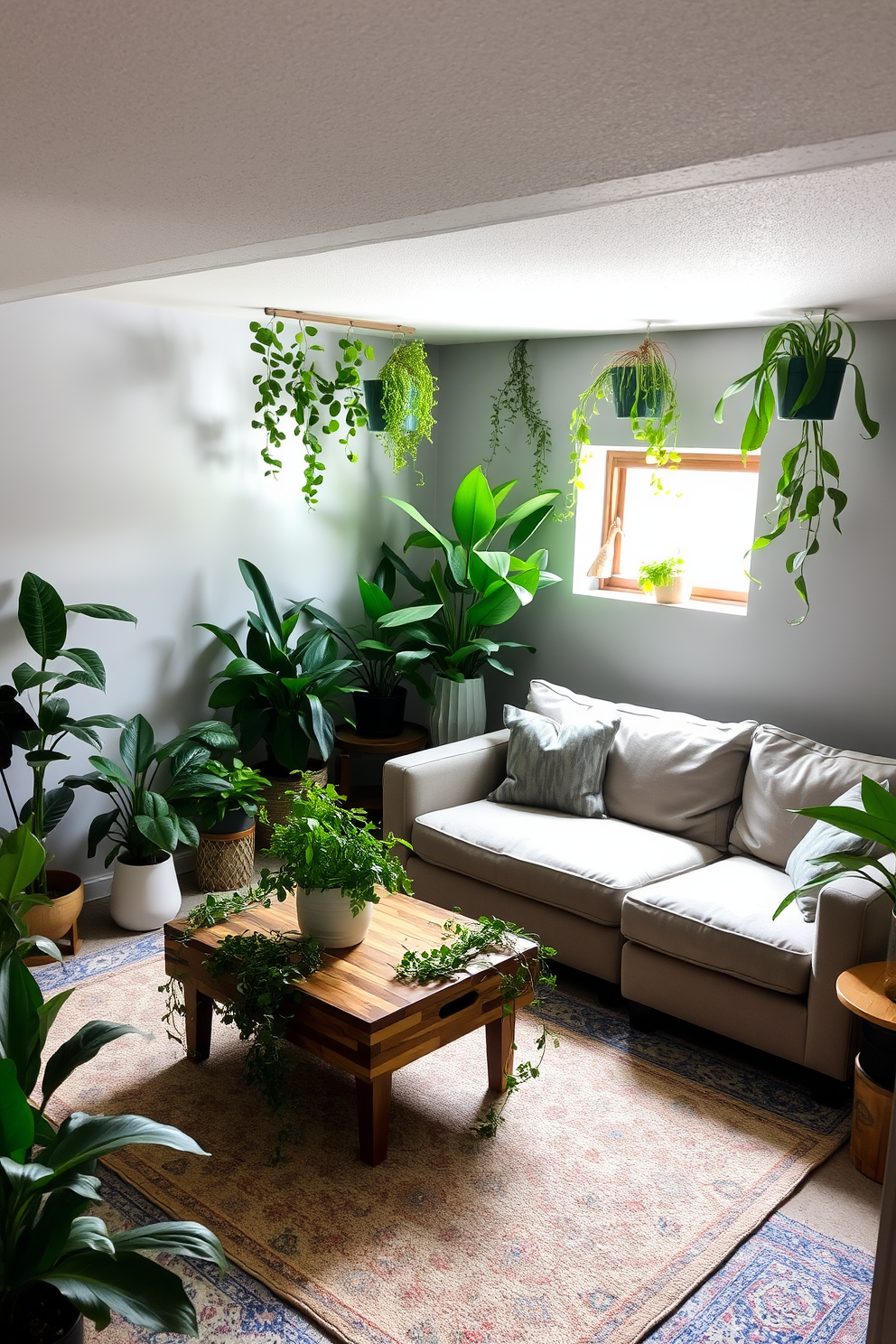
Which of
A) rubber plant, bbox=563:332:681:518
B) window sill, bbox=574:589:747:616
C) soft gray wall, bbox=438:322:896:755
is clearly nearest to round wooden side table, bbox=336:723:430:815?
soft gray wall, bbox=438:322:896:755

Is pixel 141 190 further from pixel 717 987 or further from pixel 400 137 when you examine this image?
pixel 717 987

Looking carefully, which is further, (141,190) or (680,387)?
(680,387)

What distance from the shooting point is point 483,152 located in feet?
4.78

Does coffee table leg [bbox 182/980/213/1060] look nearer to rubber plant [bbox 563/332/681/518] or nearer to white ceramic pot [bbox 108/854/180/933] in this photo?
white ceramic pot [bbox 108/854/180/933]

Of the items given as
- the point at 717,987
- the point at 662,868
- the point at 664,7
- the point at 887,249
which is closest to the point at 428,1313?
the point at 717,987

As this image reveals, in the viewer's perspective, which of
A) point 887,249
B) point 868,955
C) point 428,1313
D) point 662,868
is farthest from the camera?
point 662,868

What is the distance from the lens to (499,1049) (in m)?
3.05

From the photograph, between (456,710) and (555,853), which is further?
(456,710)

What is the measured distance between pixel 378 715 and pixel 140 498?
1.38 m

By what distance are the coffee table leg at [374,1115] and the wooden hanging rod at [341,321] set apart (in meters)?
2.78

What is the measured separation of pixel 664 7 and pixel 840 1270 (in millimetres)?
2470

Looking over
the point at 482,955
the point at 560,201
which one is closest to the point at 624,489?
the point at 482,955

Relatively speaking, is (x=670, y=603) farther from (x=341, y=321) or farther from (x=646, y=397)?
(x=341, y=321)

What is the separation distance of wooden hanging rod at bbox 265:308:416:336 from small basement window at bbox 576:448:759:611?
3.42ft
